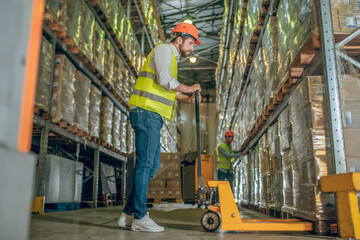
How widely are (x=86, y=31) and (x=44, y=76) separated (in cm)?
167

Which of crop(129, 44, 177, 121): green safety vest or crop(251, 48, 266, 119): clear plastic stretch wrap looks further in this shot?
crop(251, 48, 266, 119): clear plastic stretch wrap

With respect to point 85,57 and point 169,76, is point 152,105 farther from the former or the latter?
point 85,57

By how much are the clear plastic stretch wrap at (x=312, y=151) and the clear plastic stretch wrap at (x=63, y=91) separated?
342 centimetres

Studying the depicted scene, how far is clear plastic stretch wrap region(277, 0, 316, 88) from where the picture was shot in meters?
2.76

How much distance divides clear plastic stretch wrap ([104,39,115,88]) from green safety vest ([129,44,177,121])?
4211 mm

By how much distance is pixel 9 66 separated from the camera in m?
0.60

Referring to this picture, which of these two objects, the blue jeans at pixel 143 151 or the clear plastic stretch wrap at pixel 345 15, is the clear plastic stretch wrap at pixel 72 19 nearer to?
the blue jeans at pixel 143 151

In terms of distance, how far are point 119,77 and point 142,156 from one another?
5582mm

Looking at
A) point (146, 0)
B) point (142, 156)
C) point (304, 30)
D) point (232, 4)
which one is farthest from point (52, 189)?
point (146, 0)

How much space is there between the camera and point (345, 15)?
8.58 ft

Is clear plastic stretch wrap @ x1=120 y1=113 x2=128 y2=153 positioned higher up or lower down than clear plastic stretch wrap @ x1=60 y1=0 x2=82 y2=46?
lower down

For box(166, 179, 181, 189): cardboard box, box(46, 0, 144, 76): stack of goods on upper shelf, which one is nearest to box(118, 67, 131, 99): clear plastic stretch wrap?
box(46, 0, 144, 76): stack of goods on upper shelf

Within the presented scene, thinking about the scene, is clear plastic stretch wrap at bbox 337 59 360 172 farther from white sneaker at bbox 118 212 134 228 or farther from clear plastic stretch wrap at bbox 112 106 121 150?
clear plastic stretch wrap at bbox 112 106 121 150

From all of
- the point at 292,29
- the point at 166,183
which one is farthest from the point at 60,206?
the point at 292,29
